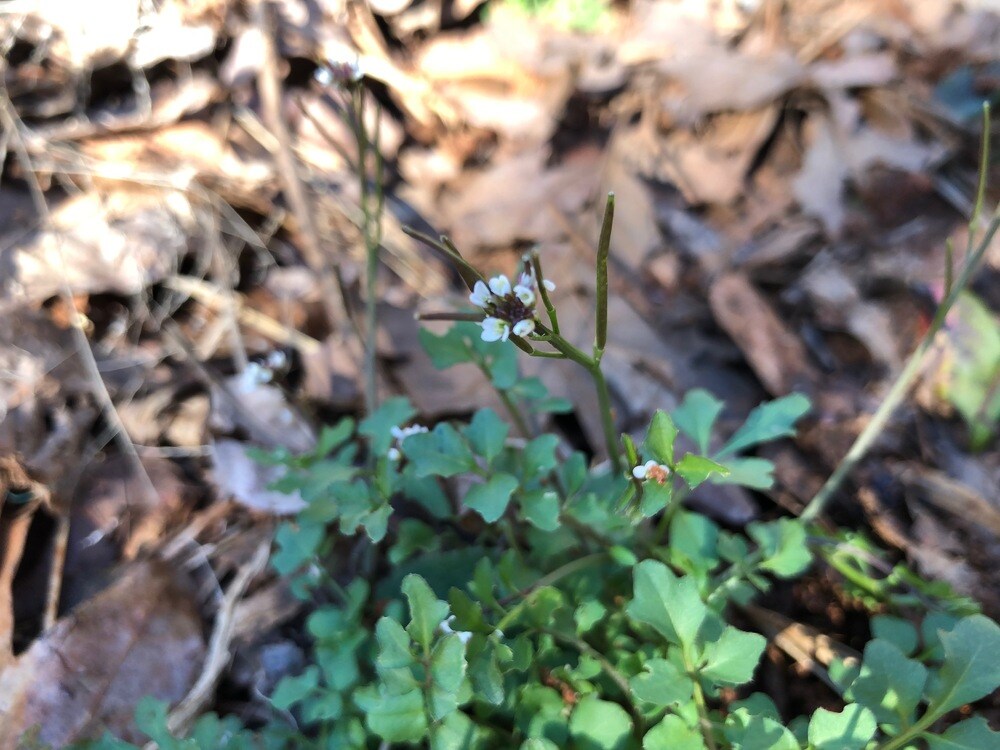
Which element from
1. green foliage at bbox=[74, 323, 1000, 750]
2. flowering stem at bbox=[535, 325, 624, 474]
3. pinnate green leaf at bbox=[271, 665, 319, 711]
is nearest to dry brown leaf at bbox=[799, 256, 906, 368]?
green foliage at bbox=[74, 323, 1000, 750]

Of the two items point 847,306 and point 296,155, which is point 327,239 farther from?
point 847,306

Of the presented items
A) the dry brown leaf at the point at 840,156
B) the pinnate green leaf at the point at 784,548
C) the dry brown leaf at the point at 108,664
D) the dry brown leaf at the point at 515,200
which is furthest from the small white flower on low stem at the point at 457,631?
the dry brown leaf at the point at 840,156

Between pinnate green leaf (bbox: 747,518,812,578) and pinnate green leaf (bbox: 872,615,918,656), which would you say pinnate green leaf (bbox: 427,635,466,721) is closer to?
pinnate green leaf (bbox: 747,518,812,578)

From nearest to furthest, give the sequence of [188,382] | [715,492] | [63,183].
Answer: [715,492] < [188,382] < [63,183]

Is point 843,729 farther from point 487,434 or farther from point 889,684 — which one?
point 487,434

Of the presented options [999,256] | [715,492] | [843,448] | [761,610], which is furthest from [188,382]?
[999,256]

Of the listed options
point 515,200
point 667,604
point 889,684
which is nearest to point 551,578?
point 667,604
